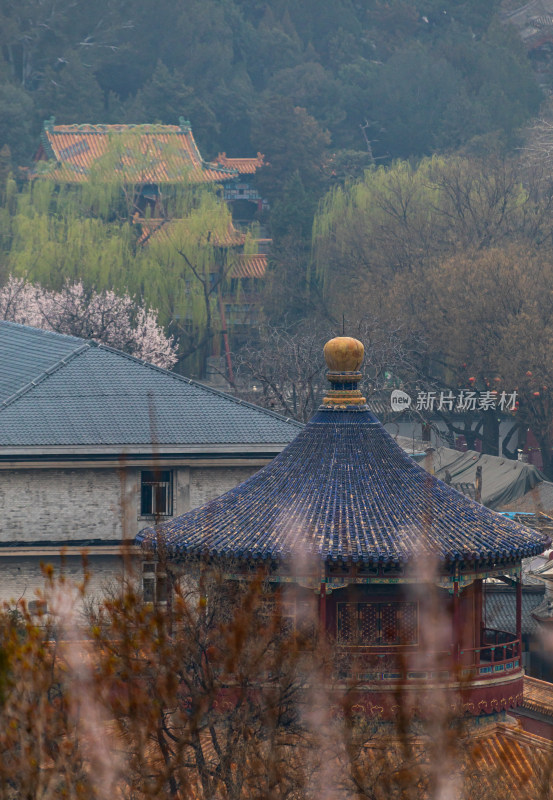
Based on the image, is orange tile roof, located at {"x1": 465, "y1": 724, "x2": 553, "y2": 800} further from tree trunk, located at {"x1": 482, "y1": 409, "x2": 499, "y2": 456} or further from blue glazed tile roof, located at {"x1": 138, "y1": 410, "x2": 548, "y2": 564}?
tree trunk, located at {"x1": 482, "y1": 409, "x2": 499, "y2": 456}

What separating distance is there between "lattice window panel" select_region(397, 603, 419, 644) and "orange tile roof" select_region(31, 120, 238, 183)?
55.6 metres

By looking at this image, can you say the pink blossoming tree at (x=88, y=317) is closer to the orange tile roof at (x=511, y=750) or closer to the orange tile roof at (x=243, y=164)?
the orange tile roof at (x=243, y=164)

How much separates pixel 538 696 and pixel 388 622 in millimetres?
5702

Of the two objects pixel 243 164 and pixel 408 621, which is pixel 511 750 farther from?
pixel 243 164

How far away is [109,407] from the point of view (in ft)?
110

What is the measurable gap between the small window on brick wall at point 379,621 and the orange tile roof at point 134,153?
182ft

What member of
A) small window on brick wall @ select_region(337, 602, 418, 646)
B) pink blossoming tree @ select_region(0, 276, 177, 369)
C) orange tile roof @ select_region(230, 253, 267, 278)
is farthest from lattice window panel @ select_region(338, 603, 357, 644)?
orange tile roof @ select_region(230, 253, 267, 278)

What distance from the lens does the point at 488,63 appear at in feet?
317

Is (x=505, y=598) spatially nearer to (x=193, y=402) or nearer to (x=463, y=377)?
(x=193, y=402)

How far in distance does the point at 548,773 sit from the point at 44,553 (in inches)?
813

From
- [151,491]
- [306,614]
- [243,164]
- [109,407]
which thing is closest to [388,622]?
[306,614]

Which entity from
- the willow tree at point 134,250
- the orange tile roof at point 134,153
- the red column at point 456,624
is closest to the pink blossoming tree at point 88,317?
the willow tree at point 134,250

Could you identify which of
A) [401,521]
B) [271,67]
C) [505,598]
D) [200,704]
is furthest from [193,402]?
[271,67]

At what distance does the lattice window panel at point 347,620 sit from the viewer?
784 inches
